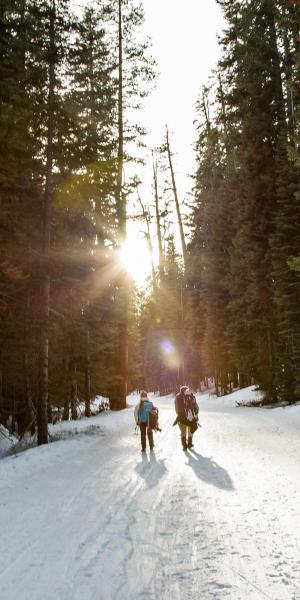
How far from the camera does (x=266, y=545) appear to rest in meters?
5.59

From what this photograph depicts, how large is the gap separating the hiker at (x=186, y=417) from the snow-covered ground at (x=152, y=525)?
21.1 inches

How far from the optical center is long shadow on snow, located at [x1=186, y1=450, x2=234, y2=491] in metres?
8.89

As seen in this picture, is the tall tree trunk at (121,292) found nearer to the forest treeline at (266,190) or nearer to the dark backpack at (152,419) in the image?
the forest treeline at (266,190)

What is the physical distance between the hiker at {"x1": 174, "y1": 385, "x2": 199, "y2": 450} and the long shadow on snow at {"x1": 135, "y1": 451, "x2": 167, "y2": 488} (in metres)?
1.36

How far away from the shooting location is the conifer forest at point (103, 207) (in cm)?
1453

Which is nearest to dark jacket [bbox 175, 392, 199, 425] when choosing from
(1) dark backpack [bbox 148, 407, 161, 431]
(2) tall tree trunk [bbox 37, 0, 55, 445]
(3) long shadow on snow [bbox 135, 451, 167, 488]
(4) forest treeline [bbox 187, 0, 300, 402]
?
(1) dark backpack [bbox 148, 407, 161, 431]

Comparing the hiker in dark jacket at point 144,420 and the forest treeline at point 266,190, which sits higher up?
the forest treeline at point 266,190

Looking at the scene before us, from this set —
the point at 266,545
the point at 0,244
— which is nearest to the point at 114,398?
the point at 0,244

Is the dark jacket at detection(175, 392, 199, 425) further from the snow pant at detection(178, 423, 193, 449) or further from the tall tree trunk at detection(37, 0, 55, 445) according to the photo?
the tall tree trunk at detection(37, 0, 55, 445)

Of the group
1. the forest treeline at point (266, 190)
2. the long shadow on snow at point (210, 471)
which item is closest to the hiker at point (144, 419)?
the long shadow on snow at point (210, 471)

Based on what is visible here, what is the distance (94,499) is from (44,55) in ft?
42.0

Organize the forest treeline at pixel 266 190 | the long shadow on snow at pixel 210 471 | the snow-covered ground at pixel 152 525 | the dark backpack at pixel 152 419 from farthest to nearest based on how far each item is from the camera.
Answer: the forest treeline at pixel 266 190 → the dark backpack at pixel 152 419 → the long shadow on snow at pixel 210 471 → the snow-covered ground at pixel 152 525

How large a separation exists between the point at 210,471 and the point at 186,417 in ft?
11.9

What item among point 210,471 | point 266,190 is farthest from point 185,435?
point 266,190
